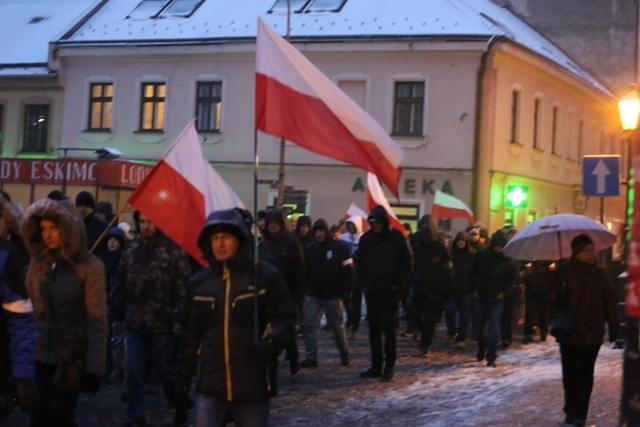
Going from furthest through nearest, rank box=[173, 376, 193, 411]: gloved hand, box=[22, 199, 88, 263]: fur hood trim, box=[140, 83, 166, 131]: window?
box=[140, 83, 166, 131]: window < box=[22, 199, 88, 263]: fur hood trim < box=[173, 376, 193, 411]: gloved hand

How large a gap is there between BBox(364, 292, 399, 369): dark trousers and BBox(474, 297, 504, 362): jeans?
2070mm

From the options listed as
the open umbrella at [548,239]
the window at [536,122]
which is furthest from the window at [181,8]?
the open umbrella at [548,239]

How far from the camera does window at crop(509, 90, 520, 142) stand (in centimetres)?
3061

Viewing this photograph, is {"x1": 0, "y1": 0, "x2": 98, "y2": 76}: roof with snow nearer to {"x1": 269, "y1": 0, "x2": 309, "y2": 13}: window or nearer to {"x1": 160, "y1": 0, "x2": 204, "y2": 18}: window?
{"x1": 160, "y1": 0, "x2": 204, "y2": 18}: window

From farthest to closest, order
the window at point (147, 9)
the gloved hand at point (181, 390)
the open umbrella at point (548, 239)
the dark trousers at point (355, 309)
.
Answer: the window at point (147, 9) → the dark trousers at point (355, 309) → the open umbrella at point (548, 239) → the gloved hand at point (181, 390)

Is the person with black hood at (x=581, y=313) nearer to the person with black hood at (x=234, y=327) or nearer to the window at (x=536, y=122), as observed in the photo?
the person with black hood at (x=234, y=327)

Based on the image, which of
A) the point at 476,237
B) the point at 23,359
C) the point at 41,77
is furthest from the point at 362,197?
the point at 23,359

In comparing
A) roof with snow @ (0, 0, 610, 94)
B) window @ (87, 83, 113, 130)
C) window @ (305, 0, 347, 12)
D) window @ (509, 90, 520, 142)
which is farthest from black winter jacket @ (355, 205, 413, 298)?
window @ (87, 83, 113, 130)

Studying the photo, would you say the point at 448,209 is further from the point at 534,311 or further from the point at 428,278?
the point at 428,278

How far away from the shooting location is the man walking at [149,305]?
27.3 feet

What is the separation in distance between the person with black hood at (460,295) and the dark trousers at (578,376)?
19.3 feet

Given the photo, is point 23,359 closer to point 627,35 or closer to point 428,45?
point 428,45

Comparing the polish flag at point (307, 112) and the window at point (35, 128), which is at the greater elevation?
the window at point (35, 128)

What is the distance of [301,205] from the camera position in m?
29.5
